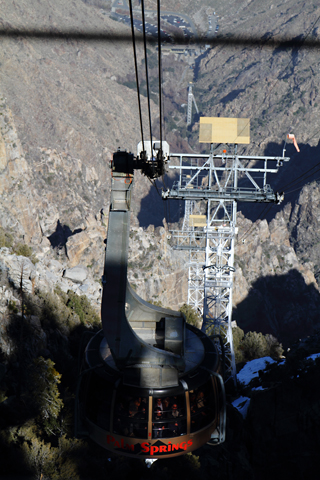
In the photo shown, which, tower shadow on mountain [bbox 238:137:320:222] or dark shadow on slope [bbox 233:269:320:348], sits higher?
tower shadow on mountain [bbox 238:137:320:222]

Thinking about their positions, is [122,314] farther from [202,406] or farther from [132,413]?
[202,406]

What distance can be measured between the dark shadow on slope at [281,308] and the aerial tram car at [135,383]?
2411 inches

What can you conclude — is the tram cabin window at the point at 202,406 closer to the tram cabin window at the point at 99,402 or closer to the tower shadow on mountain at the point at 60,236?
the tram cabin window at the point at 99,402

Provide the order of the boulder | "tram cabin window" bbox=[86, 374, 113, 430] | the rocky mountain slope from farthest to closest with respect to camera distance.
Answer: the rocky mountain slope, the boulder, "tram cabin window" bbox=[86, 374, 113, 430]

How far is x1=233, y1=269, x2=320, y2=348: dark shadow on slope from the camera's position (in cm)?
6769

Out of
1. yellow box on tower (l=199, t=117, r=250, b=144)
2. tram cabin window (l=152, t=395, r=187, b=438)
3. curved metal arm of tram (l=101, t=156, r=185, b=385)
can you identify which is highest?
yellow box on tower (l=199, t=117, r=250, b=144)

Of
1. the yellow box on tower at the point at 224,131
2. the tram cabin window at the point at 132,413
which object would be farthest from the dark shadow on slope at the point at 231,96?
the tram cabin window at the point at 132,413

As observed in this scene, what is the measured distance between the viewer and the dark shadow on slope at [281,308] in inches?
2665

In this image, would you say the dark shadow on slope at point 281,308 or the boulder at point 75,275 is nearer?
the boulder at point 75,275

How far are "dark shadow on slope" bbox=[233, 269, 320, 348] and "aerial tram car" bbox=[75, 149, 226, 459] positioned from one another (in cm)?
6123

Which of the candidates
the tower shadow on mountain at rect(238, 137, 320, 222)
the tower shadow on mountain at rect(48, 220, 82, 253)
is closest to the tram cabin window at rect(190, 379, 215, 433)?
the tower shadow on mountain at rect(48, 220, 82, 253)

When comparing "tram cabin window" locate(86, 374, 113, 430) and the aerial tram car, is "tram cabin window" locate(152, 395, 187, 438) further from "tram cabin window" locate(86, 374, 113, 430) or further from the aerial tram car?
"tram cabin window" locate(86, 374, 113, 430)

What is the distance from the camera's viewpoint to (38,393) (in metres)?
18.8

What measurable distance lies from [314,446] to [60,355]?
1573cm
